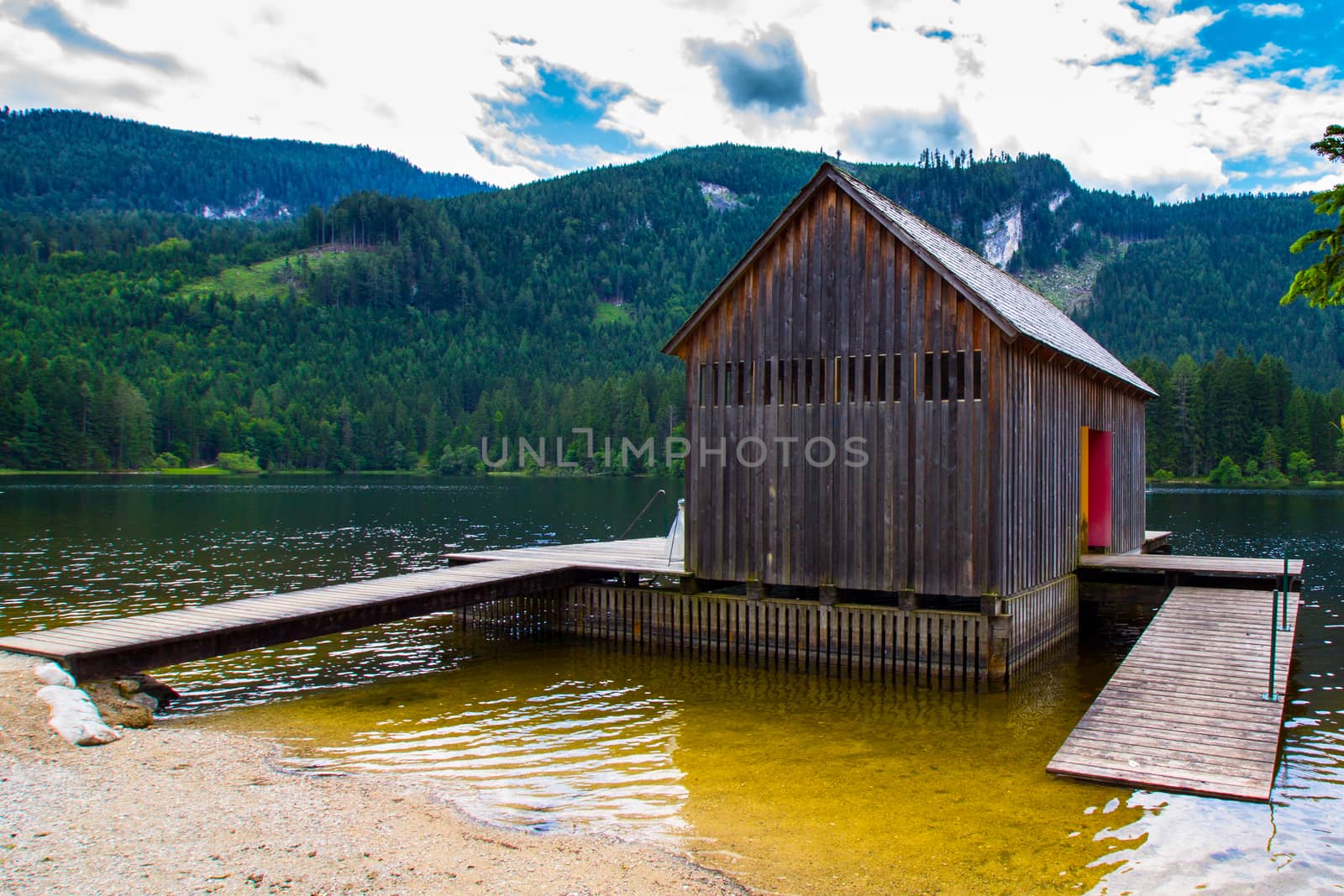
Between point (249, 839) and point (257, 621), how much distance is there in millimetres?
→ 6734

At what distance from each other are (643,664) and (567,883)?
413 inches

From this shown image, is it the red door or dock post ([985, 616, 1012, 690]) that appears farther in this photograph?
the red door

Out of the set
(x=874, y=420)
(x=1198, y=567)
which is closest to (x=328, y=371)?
(x=874, y=420)

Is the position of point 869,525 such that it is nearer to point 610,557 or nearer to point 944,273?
point 944,273

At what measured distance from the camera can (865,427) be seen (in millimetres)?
16938

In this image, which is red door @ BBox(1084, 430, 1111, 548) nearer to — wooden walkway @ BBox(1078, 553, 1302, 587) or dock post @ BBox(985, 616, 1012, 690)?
wooden walkway @ BBox(1078, 553, 1302, 587)

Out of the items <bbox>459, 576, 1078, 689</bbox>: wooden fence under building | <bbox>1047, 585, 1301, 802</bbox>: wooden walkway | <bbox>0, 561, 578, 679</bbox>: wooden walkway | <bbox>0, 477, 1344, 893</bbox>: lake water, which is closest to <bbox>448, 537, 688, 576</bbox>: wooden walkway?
<bbox>459, 576, 1078, 689</bbox>: wooden fence under building

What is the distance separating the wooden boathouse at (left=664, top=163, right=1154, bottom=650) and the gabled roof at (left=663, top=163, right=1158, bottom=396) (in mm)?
55

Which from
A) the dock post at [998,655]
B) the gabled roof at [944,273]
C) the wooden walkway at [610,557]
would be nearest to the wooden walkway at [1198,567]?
the gabled roof at [944,273]

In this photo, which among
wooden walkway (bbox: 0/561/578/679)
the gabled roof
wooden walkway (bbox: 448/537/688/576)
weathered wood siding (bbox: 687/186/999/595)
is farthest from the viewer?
wooden walkway (bbox: 448/537/688/576)

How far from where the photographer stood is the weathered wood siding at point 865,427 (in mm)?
15945

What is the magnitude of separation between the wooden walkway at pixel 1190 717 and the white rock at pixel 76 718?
11.5 metres

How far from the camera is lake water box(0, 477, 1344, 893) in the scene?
8.81 m

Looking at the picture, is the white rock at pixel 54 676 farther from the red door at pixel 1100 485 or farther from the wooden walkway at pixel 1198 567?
the red door at pixel 1100 485
